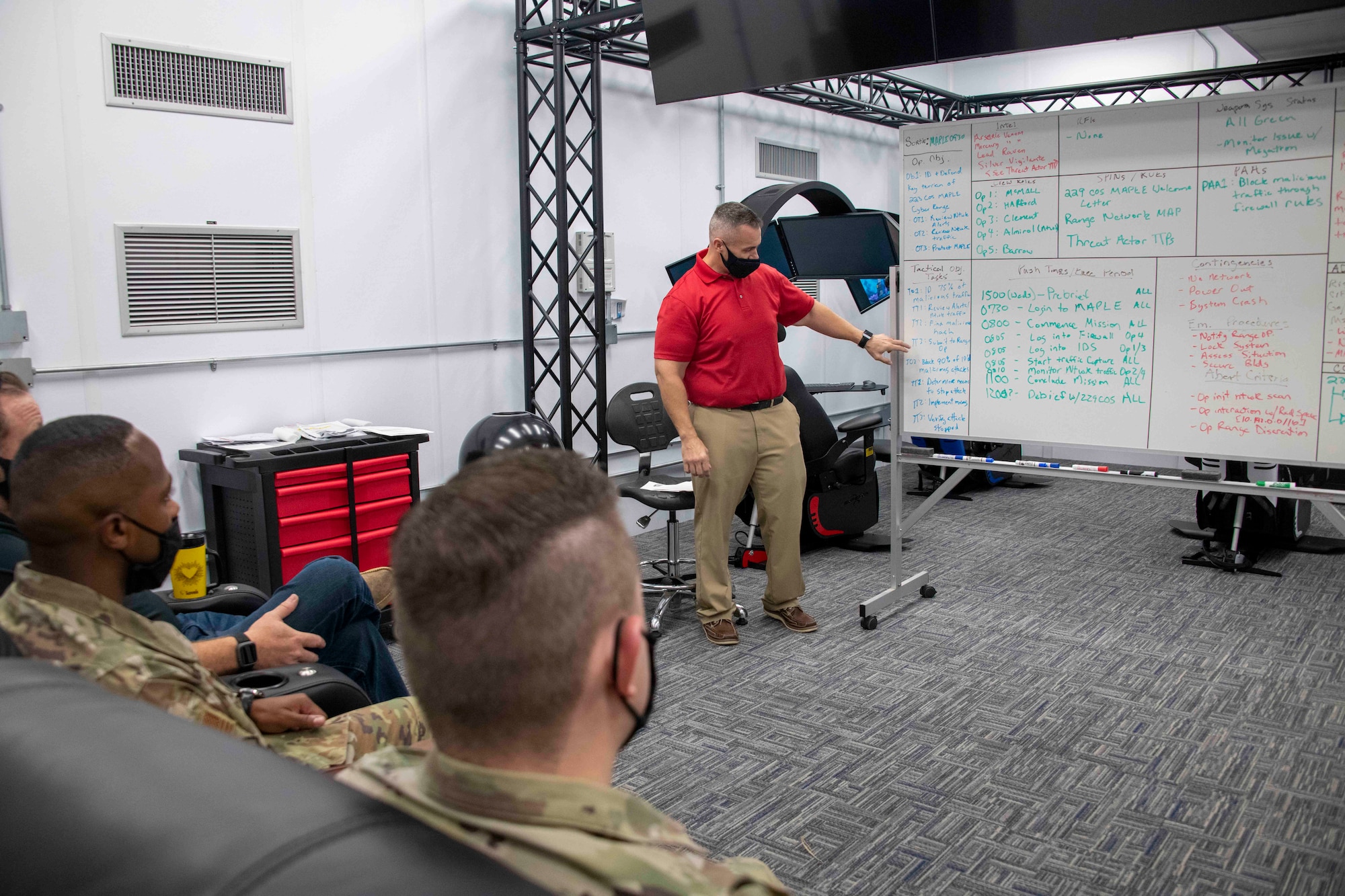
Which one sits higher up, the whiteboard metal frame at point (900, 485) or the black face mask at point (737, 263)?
the black face mask at point (737, 263)

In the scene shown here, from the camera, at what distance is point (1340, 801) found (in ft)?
8.09

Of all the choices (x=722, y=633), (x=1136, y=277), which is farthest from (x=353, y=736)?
(x=1136, y=277)

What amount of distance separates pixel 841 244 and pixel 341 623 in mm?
3791

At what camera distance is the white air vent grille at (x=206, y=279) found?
147 inches

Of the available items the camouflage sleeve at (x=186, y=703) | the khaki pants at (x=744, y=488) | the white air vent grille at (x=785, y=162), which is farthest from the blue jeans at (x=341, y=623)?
the white air vent grille at (x=785, y=162)

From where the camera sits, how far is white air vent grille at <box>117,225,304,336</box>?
12.3 ft

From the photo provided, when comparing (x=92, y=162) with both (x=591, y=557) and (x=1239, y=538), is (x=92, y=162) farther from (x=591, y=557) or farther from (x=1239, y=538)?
(x=1239, y=538)

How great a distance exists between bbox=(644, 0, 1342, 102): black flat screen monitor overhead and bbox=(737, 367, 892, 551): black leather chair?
142 centimetres

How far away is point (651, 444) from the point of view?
428 centimetres

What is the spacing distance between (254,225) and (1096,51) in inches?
266

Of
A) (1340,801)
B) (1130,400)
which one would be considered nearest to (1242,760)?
(1340,801)

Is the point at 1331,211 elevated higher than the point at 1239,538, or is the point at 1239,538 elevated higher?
the point at 1331,211

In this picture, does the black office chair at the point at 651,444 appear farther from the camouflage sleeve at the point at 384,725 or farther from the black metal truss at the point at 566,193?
the camouflage sleeve at the point at 384,725

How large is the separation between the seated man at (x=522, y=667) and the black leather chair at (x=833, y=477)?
3.90 meters
